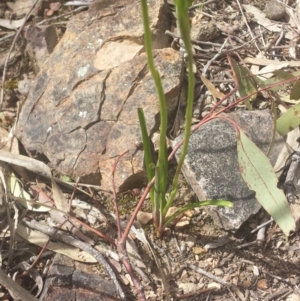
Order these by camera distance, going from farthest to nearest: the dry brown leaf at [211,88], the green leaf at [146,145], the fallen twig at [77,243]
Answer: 1. the dry brown leaf at [211,88]
2. the fallen twig at [77,243]
3. the green leaf at [146,145]

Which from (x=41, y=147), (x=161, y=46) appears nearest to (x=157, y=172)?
(x=41, y=147)

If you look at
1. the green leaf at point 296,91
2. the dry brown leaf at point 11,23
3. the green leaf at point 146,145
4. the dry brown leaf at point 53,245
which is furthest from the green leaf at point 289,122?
the dry brown leaf at point 11,23

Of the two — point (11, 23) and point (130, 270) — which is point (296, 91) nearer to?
point (130, 270)

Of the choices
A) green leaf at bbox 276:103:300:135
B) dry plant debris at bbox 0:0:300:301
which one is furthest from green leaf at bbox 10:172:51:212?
green leaf at bbox 276:103:300:135

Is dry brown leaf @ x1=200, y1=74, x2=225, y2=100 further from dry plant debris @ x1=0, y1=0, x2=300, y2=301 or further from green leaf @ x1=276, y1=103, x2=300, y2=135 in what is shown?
green leaf @ x1=276, y1=103, x2=300, y2=135

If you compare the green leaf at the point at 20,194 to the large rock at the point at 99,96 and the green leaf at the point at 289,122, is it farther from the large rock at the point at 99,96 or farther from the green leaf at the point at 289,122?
the green leaf at the point at 289,122

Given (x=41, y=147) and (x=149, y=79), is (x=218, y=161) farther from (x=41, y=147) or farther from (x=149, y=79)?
(x=41, y=147)
